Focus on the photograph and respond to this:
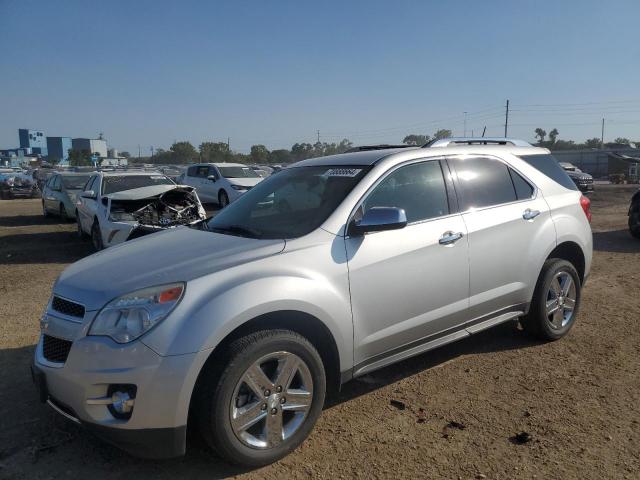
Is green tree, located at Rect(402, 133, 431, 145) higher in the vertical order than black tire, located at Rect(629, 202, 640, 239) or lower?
higher

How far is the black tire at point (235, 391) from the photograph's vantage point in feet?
8.53

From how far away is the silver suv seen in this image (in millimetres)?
2537

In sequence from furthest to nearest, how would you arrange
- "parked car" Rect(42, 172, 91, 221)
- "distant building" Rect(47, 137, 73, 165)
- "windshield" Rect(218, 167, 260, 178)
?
1. "distant building" Rect(47, 137, 73, 165)
2. "windshield" Rect(218, 167, 260, 178)
3. "parked car" Rect(42, 172, 91, 221)

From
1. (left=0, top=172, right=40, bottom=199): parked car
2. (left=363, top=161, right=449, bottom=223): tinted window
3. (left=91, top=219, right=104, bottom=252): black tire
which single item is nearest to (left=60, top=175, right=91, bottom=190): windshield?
(left=91, top=219, right=104, bottom=252): black tire

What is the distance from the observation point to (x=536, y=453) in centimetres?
292

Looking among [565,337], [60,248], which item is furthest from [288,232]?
[60,248]

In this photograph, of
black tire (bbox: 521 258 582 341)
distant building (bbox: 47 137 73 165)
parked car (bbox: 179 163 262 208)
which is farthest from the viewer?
distant building (bbox: 47 137 73 165)

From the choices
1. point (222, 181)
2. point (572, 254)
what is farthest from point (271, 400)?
point (222, 181)

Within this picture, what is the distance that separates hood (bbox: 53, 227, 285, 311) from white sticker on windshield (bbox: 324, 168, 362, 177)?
849 mm

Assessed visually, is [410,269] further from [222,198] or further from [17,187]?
[17,187]

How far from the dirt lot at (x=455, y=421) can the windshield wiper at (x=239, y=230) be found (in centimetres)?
Answer: 134

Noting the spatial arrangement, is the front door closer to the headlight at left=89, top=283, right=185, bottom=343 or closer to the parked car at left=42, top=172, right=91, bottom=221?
the headlight at left=89, top=283, right=185, bottom=343

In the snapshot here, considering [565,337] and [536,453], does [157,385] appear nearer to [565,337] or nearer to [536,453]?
[536,453]

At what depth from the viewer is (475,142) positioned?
4598 mm
